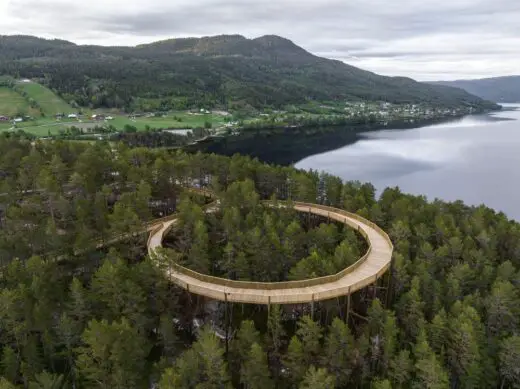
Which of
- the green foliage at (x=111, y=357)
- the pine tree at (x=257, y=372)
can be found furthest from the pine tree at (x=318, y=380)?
the green foliage at (x=111, y=357)

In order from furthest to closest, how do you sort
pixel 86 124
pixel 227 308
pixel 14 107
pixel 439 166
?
pixel 14 107
pixel 86 124
pixel 439 166
pixel 227 308

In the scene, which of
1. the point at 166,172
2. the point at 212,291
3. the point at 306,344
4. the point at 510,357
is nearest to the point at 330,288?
the point at 306,344

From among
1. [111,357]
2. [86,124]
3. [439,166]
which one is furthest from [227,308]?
[86,124]

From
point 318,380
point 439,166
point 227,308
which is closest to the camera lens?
point 318,380

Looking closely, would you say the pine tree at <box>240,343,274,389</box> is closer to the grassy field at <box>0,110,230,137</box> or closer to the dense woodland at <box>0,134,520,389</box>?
the dense woodland at <box>0,134,520,389</box>

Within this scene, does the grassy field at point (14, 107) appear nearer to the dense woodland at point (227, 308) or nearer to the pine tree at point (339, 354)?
the dense woodland at point (227, 308)

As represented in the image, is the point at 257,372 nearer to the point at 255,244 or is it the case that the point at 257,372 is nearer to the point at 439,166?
the point at 255,244
